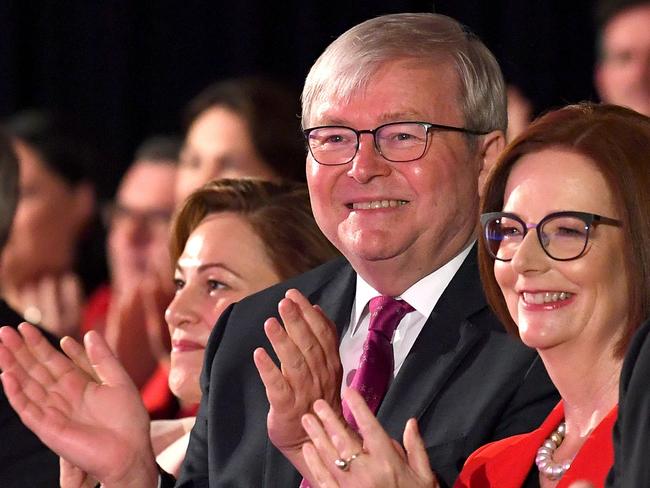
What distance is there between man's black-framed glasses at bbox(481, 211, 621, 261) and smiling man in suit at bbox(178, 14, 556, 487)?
0.28 m

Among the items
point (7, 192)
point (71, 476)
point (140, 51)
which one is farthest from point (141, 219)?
point (71, 476)

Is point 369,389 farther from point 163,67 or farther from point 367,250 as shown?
point 163,67

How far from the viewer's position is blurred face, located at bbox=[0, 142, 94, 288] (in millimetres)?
5125

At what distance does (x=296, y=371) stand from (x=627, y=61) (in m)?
1.72

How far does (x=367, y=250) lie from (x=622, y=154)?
0.59 metres

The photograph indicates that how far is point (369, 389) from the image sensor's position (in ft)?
7.61

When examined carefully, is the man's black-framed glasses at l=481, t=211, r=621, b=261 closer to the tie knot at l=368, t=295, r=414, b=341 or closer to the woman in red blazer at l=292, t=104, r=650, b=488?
the woman in red blazer at l=292, t=104, r=650, b=488

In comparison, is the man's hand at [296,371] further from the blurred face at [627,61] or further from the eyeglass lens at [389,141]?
the blurred face at [627,61]

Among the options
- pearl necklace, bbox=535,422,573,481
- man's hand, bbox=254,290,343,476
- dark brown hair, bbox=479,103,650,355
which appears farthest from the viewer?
man's hand, bbox=254,290,343,476

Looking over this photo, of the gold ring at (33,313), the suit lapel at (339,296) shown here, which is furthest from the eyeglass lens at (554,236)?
the gold ring at (33,313)

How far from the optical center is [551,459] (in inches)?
78.5

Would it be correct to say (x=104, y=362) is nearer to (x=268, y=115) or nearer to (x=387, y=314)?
(x=387, y=314)

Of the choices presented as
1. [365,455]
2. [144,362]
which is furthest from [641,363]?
[144,362]

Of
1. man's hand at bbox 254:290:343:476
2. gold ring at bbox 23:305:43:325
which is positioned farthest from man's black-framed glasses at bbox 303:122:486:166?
gold ring at bbox 23:305:43:325
